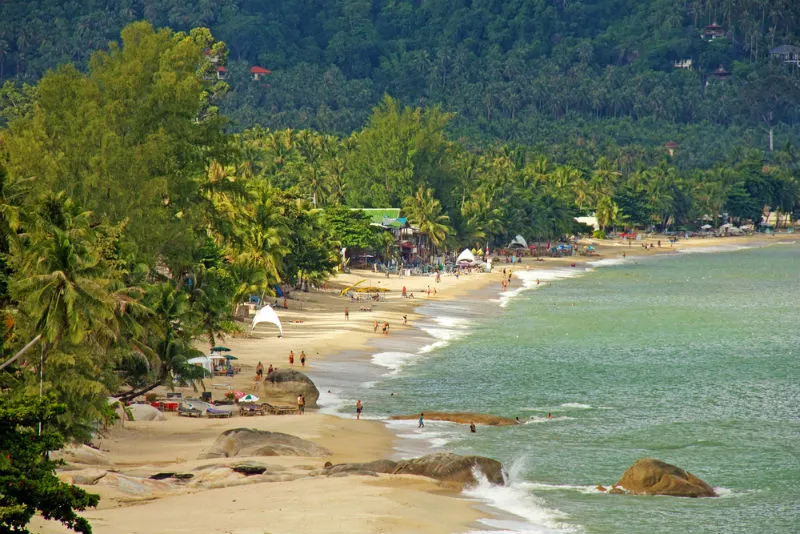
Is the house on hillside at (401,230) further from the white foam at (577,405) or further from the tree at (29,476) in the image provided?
the tree at (29,476)

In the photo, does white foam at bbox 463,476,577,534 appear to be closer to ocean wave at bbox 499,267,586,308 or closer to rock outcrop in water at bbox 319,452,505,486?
rock outcrop in water at bbox 319,452,505,486

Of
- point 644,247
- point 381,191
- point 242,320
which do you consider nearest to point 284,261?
point 242,320

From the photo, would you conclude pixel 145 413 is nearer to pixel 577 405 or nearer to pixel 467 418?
pixel 467 418

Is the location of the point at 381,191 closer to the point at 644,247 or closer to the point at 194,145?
the point at 644,247

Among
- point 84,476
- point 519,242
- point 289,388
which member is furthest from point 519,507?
point 519,242

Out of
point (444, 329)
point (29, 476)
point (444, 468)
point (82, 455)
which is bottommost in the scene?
point (444, 468)

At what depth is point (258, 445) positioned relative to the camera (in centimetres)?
4616

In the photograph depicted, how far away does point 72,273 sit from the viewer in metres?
37.8

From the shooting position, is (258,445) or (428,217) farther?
(428,217)

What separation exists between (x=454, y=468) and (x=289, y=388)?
1669 cm

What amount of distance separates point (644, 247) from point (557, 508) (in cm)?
16207

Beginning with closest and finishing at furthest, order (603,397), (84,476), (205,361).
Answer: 1. (84,476)
2. (205,361)
3. (603,397)

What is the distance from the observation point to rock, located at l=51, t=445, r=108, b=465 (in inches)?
1597

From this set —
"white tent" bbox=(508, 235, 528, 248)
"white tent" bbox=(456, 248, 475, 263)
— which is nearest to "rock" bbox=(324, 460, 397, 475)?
"white tent" bbox=(456, 248, 475, 263)
